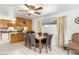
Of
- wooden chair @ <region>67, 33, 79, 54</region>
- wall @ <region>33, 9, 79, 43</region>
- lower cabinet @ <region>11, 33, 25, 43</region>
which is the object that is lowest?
wooden chair @ <region>67, 33, 79, 54</region>

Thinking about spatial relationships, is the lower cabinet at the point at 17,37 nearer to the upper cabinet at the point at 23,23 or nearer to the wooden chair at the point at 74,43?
the upper cabinet at the point at 23,23

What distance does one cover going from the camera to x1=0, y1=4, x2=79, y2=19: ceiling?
1.92 m

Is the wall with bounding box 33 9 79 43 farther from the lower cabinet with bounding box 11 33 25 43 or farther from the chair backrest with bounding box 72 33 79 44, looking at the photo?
the lower cabinet with bounding box 11 33 25 43

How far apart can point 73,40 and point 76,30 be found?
9.3 inches

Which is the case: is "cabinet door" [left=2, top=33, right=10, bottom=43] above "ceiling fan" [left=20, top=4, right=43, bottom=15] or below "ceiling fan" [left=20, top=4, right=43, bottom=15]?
below

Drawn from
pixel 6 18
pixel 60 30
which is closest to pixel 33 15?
pixel 6 18

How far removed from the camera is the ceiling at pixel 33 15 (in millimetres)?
1919

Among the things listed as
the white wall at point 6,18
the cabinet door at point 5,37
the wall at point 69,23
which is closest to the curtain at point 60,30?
the wall at point 69,23

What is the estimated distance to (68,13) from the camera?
2125 millimetres

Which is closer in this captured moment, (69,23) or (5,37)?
(5,37)

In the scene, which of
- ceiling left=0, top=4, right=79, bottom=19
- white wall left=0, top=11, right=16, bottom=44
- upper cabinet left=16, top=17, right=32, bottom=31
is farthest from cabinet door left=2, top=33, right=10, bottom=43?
ceiling left=0, top=4, right=79, bottom=19

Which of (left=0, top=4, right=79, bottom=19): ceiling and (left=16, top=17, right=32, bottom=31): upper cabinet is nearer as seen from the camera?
(left=0, top=4, right=79, bottom=19): ceiling

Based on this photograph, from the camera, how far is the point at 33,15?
215 cm

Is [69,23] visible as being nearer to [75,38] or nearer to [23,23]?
[75,38]
